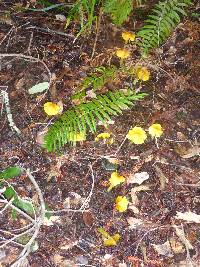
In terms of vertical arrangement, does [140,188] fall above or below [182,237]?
above

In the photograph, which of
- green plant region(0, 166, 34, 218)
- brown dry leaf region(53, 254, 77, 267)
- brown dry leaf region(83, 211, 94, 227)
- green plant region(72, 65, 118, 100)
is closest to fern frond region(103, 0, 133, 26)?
green plant region(72, 65, 118, 100)

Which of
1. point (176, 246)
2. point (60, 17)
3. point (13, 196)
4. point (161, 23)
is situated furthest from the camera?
point (60, 17)

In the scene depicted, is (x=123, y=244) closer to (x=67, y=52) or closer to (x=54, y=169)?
(x=54, y=169)

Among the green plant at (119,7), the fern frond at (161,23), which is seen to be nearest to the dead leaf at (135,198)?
the fern frond at (161,23)

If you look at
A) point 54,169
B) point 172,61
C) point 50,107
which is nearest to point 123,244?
point 54,169

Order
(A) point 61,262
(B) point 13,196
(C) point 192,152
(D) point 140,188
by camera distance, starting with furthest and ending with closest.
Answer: (C) point 192,152, (D) point 140,188, (B) point 13,196, (A) point 61,262

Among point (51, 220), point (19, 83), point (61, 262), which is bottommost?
point (61, 262)

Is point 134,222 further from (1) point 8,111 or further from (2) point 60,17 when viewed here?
(2) point 60,17

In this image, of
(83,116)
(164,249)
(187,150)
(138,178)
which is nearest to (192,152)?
(187,150)
